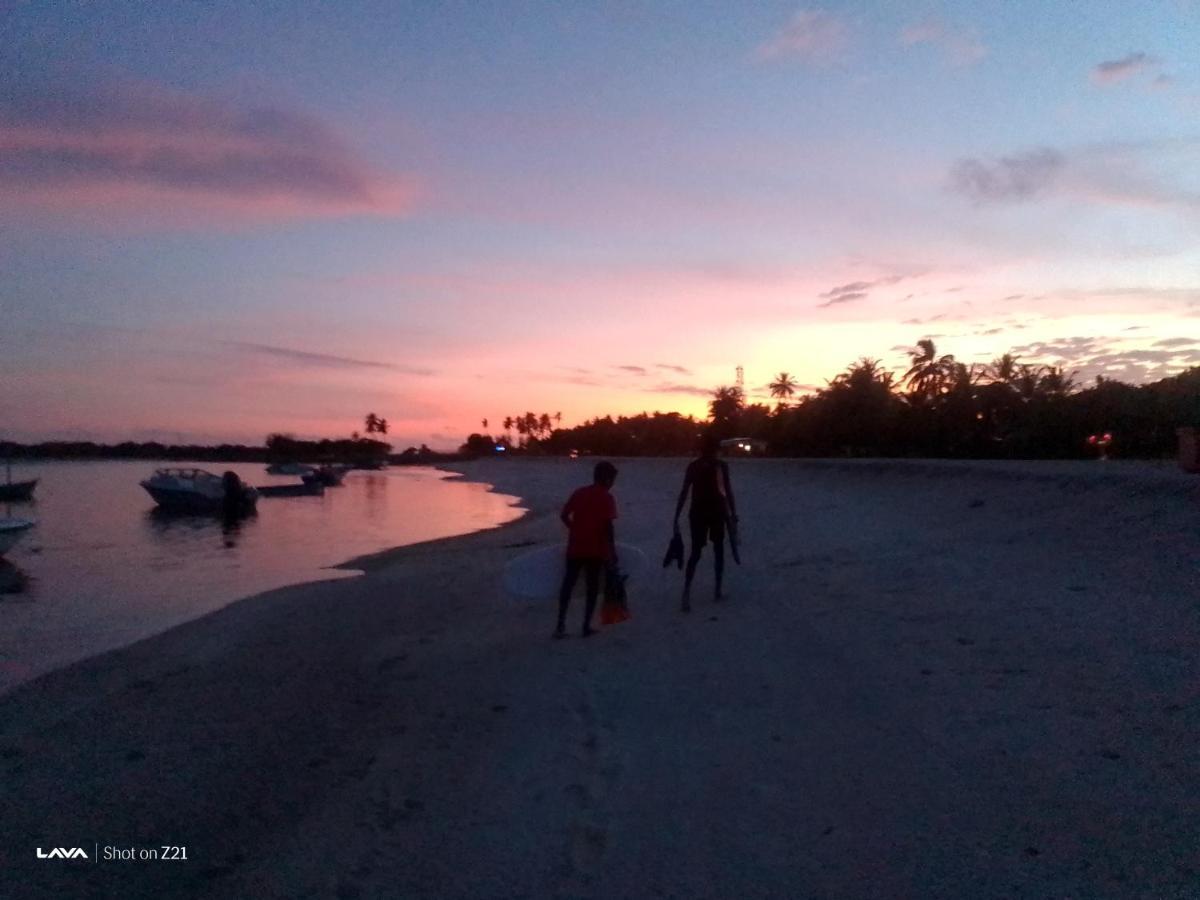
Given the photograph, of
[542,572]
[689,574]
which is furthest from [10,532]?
[689,574]

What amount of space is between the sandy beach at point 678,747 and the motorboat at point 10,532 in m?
12.6

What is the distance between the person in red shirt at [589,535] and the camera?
871 centimetres

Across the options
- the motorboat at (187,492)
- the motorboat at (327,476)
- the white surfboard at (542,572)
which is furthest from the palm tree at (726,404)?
the white surfboard at (542,572)

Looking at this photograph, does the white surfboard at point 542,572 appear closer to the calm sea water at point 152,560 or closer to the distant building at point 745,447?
the calm sea water at point 152,560

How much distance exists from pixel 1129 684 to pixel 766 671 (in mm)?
2377

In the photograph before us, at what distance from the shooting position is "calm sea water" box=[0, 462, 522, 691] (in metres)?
13.0

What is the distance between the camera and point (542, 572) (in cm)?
1030

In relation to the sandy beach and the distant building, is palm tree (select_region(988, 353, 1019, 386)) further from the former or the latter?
the sandy beach

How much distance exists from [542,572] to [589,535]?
5.75ft

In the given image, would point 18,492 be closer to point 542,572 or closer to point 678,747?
point 542,572

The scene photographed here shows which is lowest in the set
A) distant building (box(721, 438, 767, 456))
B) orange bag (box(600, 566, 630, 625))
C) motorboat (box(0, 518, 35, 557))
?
motorboat (box(0, 518, 35, 557))

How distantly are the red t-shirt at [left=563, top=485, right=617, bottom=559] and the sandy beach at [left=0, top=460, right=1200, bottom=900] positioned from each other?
0.82m

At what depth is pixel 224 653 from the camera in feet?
33.0

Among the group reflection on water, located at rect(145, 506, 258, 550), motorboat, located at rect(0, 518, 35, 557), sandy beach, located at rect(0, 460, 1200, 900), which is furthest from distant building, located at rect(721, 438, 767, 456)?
sandy beach, located at rect(0, 460, 1200, 900)
